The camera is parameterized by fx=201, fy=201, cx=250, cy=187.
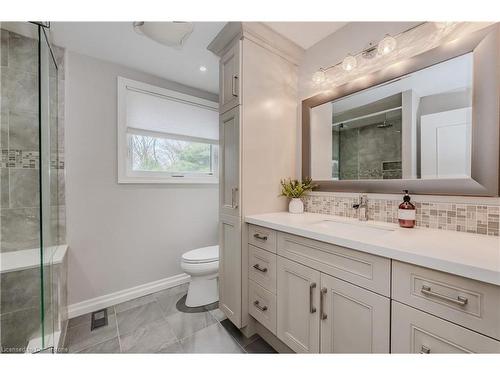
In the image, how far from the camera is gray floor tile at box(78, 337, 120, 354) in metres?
1.29

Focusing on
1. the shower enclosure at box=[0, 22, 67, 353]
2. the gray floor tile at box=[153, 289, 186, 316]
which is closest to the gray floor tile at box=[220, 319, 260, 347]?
the gray floor tile at box=[153, 289, 186, 316]

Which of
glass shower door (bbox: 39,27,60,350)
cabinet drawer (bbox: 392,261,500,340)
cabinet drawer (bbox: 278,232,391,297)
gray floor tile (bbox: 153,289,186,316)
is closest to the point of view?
cabinet drawer (bbox: 392,261,500,340)

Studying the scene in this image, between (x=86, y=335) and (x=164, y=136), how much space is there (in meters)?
1.78

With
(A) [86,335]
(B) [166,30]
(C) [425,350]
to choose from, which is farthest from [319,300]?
(B) [166,30]

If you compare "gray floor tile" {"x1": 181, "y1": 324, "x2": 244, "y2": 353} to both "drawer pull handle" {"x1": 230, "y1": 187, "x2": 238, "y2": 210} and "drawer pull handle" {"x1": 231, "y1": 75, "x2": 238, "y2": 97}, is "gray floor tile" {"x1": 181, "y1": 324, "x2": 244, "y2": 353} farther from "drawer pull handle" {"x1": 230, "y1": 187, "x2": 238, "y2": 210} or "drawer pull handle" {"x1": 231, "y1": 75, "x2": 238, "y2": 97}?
"drawer pull handle" {"x1": 231, "y1": 75, "x2": 238, "y2": 97}

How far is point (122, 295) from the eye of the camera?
1853mm

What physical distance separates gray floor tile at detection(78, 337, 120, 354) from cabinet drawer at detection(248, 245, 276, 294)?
99cm

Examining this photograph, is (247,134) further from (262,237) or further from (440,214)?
(440,214)

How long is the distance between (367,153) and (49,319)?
7.41 feet

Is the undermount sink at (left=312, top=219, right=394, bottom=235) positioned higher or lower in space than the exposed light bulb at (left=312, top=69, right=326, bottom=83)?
lower

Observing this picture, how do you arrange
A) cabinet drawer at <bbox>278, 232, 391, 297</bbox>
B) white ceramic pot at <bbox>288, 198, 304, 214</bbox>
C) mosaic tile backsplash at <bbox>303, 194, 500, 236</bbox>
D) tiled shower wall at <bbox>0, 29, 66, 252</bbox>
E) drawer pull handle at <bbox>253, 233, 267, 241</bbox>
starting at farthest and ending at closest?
white ceramic pot at <bbox>288, 198, 304, 214</bbox> < tiled shower wall at <bbox>0, 29, 66, 252</bbox> < drawer pull handle at <bbox>253, 233, 267, 241</bbox> < mosaic tile backsplash at <bbox>303, 194, 500, 236</bbox> < cabinet drawer at <bbox>278, 232, 391, 297</bbox>

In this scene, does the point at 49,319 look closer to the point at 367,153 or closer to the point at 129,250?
the point at 129,250

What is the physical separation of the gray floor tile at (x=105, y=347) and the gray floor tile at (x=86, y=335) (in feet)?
0.11
